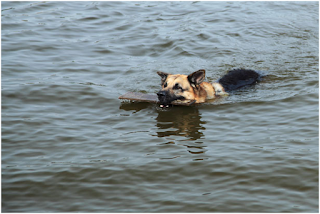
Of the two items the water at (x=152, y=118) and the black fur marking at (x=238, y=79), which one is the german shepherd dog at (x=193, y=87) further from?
the water at (x=152, y=118)

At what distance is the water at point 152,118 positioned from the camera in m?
6.01

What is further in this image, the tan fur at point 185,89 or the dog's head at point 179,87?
the tan fur at point 185,89

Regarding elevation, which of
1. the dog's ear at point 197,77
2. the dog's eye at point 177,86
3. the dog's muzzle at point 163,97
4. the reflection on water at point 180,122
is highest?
the dog's ear at point 197,77

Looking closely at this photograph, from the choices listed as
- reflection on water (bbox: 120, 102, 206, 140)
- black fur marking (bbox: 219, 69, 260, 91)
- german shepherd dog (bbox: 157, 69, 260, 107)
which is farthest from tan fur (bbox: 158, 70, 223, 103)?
black fur marking (bbox: 219, 69, 260, 91)

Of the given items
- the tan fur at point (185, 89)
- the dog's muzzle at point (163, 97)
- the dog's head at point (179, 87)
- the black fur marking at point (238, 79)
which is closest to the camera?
the dog's muzzle at point (163, 97)

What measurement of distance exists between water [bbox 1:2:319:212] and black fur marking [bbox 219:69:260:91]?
10.8 inches

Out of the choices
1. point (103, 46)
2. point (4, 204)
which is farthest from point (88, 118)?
point (103, 46)

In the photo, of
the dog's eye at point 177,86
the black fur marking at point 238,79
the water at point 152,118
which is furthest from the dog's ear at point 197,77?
the black fur marking at point 238,79

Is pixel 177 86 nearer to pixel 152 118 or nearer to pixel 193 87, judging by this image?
pixel 193 87

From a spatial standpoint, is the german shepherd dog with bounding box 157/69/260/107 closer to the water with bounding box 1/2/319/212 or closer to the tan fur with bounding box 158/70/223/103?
the tan fur with bounding box 158/70/223/103

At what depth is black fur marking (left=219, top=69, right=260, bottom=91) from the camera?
10.5 metres

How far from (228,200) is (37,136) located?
3.96 meters

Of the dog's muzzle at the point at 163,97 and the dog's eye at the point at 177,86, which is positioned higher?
the dog's eye at the point at 177,86

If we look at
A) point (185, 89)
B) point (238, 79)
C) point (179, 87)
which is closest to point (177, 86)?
point (179, 87)
